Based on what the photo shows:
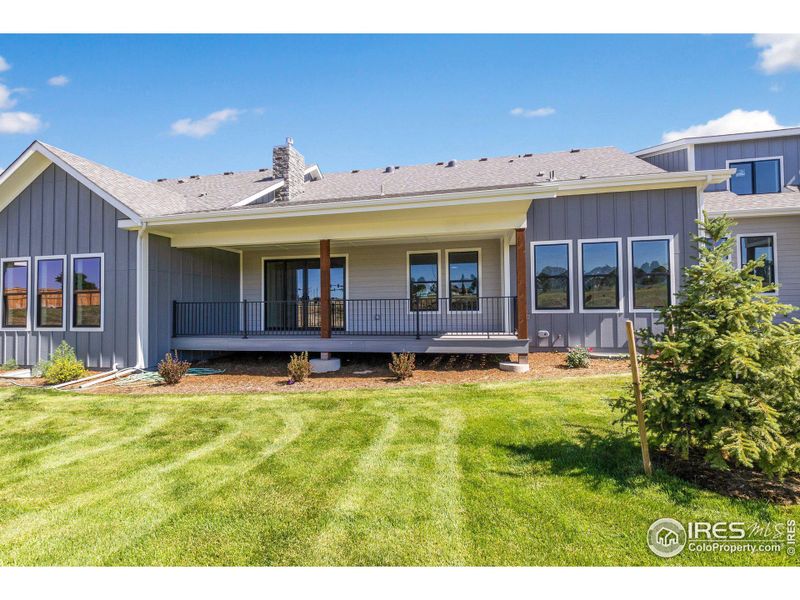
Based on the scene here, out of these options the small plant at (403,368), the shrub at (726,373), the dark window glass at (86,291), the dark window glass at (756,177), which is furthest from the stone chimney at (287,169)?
the dark window glass at (756,177)

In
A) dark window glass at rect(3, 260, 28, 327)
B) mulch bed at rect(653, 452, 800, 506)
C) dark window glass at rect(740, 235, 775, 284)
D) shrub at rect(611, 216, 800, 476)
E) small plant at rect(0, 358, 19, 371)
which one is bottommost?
mulch bed at rect(653, 452, 800, 506)

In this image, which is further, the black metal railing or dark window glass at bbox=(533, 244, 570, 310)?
the black metal railing

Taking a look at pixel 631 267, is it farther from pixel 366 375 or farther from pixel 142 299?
pixel 142 299

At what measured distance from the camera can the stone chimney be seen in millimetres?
11781

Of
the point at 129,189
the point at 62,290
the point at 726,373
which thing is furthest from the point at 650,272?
the point at 62,290

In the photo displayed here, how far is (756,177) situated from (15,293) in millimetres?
19880

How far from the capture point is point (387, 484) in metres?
3.35

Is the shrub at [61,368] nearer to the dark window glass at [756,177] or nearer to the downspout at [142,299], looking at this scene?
the downspout at [142,299]

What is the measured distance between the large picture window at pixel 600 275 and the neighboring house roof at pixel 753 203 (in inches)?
144

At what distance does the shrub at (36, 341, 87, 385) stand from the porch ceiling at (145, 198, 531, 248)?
311 centimetres

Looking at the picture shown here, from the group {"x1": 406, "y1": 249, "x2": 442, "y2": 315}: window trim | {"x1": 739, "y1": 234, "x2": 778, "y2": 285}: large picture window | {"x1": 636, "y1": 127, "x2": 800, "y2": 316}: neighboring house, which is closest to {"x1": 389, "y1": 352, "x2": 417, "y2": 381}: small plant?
{"x1": 406, "y1": 249, "x2": 442, "y2": 315}: window trim

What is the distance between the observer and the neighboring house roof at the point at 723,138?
11.9 metres

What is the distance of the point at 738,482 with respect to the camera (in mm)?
3141

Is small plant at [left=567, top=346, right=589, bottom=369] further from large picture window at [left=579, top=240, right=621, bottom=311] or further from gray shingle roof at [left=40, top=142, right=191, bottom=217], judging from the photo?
gray shingle roof at [left=40, top=142, right=191, bottom=217]
